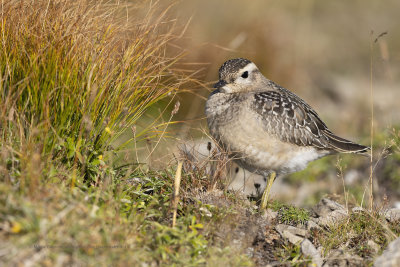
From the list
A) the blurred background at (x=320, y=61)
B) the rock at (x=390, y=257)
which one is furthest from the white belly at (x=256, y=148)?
the rock at (x=390, y=257)

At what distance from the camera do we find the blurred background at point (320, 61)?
8391 mm

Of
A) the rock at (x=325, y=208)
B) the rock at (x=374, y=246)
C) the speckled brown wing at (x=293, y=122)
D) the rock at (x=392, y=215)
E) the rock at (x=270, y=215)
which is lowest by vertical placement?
the rock at (x=270, y=215)

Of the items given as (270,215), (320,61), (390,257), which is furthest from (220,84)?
(320,61)

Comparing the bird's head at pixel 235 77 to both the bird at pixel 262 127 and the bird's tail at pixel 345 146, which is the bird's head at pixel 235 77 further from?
the bird's tail at pixel 345 146

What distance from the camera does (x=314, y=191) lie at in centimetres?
849

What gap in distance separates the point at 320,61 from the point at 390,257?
448 inches

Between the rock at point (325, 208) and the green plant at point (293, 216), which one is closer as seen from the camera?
the green plant at point (293, 216)

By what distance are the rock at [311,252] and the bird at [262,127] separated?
3.26 feet

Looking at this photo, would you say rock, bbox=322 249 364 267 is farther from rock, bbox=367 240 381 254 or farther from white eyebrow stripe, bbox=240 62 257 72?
white eyebrow stripe, bbox=240 62 257 72

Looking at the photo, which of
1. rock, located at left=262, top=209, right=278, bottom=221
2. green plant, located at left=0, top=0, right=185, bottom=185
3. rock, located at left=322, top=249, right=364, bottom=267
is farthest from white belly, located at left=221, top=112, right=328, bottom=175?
rock, located at left=322, top=249, right=364, bottom=267

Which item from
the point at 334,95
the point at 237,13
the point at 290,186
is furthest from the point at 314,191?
the point at 237,13

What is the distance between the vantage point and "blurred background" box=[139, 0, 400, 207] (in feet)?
27.5

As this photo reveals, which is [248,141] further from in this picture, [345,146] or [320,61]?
[320,61]

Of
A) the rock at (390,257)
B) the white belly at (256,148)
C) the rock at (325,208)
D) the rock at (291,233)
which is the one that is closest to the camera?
the rock at (390,257)
